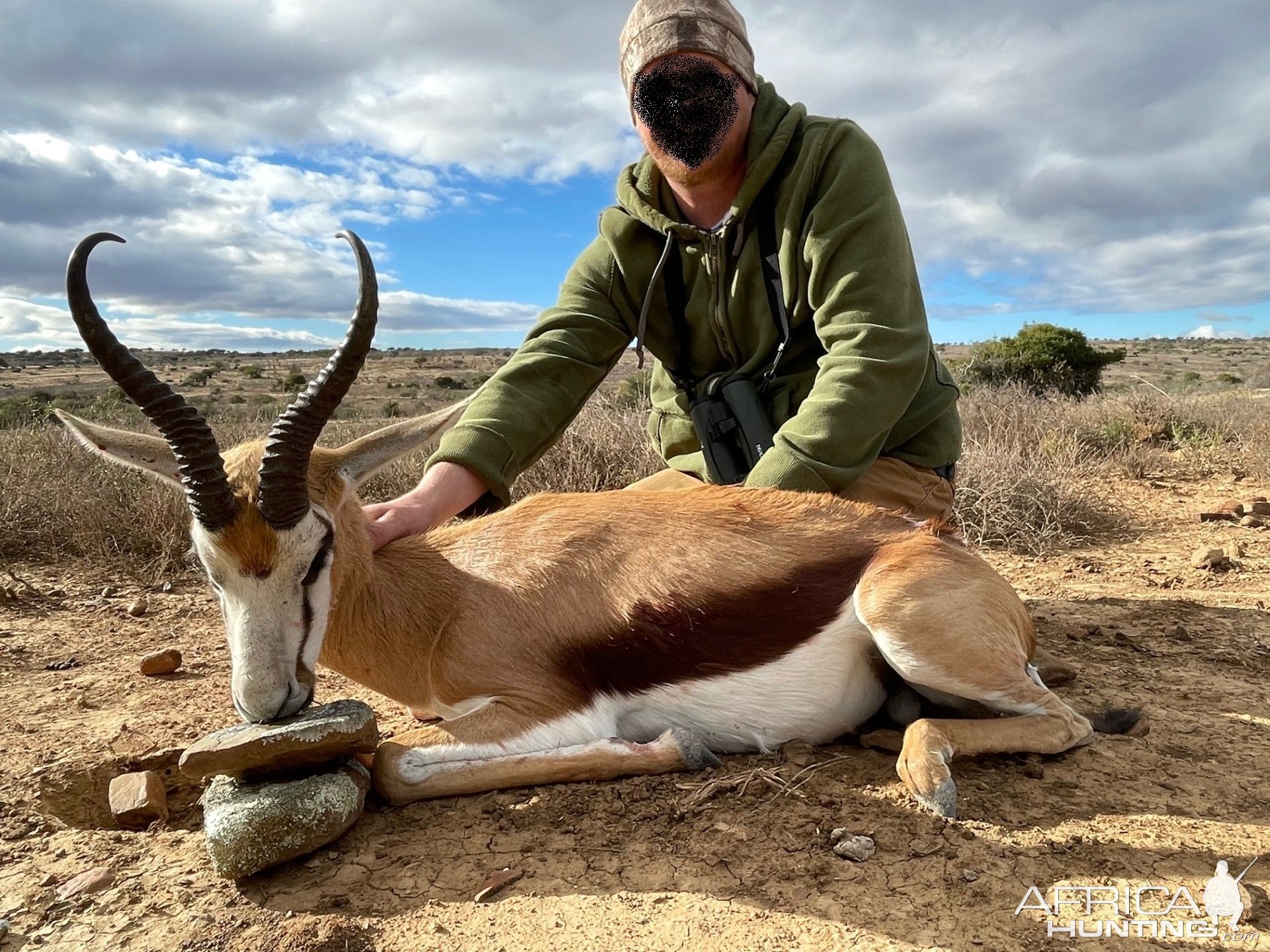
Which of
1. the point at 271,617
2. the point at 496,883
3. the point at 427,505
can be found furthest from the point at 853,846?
the point at 427,505

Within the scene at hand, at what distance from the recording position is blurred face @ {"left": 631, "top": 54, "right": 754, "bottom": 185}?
5023 mm

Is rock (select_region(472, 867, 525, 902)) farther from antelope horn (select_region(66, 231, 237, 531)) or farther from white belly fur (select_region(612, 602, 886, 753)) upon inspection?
antelope horn (select_region(66, 231, 237, 531))

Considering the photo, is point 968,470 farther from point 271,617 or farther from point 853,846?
point 271,617

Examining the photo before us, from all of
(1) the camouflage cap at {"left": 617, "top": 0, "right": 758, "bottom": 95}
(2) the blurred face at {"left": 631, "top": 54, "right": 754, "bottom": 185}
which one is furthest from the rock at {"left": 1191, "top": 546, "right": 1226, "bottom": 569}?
(1) the camouflage cap at {"left": 617, "top": 0, "right": 758, "bottom": 95}

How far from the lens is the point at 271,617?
316 centimetres

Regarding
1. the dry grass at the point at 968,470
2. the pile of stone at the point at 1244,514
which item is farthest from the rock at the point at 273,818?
the pile of stone at the point at 1244,514

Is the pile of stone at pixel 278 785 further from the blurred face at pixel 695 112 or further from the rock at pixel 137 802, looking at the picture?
the blurred face at pixel 695 112

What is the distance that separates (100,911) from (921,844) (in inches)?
109

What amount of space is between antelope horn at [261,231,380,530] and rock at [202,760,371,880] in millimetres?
970

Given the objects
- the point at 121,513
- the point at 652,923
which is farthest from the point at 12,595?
the point at 652,923

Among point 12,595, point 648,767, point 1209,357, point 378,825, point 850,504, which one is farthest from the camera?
point 1209,357

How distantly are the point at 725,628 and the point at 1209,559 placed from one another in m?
5.18

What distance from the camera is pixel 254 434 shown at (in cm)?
1002

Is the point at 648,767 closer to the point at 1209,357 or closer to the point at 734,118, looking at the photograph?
the point at 734,118
